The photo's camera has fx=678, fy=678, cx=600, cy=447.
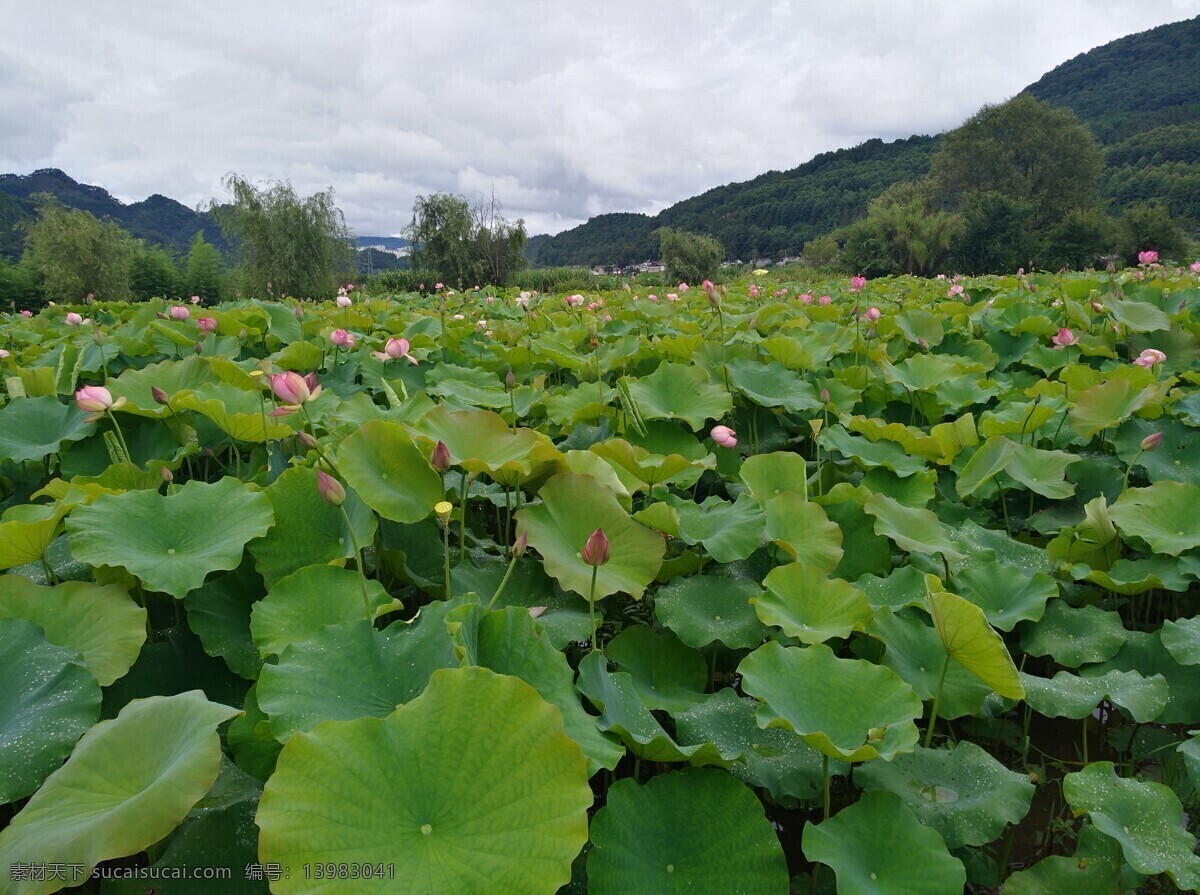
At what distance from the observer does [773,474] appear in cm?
149

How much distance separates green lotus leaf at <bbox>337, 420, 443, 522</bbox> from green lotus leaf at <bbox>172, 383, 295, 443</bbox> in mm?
374

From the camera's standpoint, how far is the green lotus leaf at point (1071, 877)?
2.81ft

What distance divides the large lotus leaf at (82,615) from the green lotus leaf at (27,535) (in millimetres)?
73

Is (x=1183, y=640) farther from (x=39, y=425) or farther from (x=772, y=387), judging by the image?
(x=39, y=425)

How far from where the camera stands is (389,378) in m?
2.20

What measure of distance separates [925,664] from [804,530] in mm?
301

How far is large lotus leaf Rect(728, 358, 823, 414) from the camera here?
185cm

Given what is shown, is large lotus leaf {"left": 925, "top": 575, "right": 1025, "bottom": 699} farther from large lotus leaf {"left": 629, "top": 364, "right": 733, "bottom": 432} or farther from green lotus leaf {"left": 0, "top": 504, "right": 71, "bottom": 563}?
green lotus leaf {"left": 0, "top": 504, "right": 71, "bottom": 563}

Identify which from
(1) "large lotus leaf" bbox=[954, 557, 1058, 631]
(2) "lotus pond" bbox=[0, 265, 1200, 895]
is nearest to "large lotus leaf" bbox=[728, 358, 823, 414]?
(2) "lotus pond" bbox=[0, 265, 1200, 895]

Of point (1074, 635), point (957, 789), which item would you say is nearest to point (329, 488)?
point (957, 789)

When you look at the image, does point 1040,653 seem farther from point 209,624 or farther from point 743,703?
point 209,624

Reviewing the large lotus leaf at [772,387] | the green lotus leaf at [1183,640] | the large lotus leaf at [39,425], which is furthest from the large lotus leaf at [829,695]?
the large lotus leaf at [39,425]

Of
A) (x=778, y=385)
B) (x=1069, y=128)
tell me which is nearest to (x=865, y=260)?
(x=1069, y=128)

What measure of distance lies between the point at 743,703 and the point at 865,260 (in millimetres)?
28559
